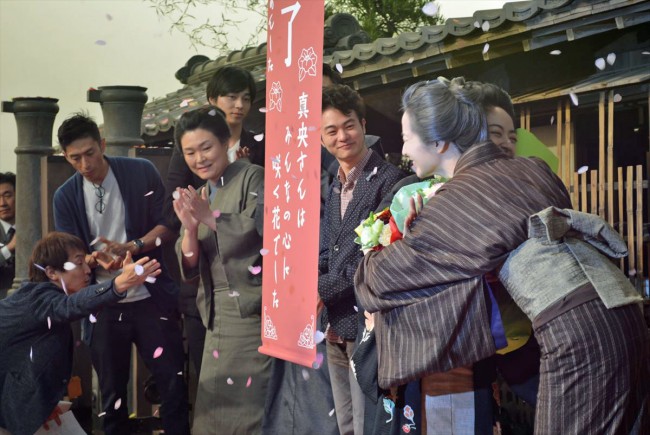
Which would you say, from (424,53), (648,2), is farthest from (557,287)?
(424,53)

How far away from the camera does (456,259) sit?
3.19 m

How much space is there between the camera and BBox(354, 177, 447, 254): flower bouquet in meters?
3.51

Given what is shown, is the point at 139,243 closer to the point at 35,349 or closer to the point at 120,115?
the point at 35,349

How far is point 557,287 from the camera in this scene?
3.02 metres

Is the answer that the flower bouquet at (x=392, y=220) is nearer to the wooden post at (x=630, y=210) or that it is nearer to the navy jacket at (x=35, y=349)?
the wooden post at (x=630, y=210)

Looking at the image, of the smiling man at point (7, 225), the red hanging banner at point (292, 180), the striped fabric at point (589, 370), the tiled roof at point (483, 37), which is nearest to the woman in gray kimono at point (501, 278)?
the striped fabric at point (589, 370)

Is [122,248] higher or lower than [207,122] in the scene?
lower

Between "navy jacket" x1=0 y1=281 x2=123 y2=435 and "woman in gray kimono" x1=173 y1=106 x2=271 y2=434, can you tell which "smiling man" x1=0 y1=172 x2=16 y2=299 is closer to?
"navy jacket" x1=0 y1=281 x2=123 y2=435

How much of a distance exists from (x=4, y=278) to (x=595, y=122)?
5.49m

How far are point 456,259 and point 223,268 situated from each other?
232cm

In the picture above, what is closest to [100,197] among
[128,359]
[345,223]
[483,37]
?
[128,359]

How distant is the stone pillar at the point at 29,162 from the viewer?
7.41 meters

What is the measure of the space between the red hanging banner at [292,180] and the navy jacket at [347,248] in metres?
0.18

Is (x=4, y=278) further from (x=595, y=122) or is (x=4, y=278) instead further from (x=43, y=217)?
(x=595, y=122)
